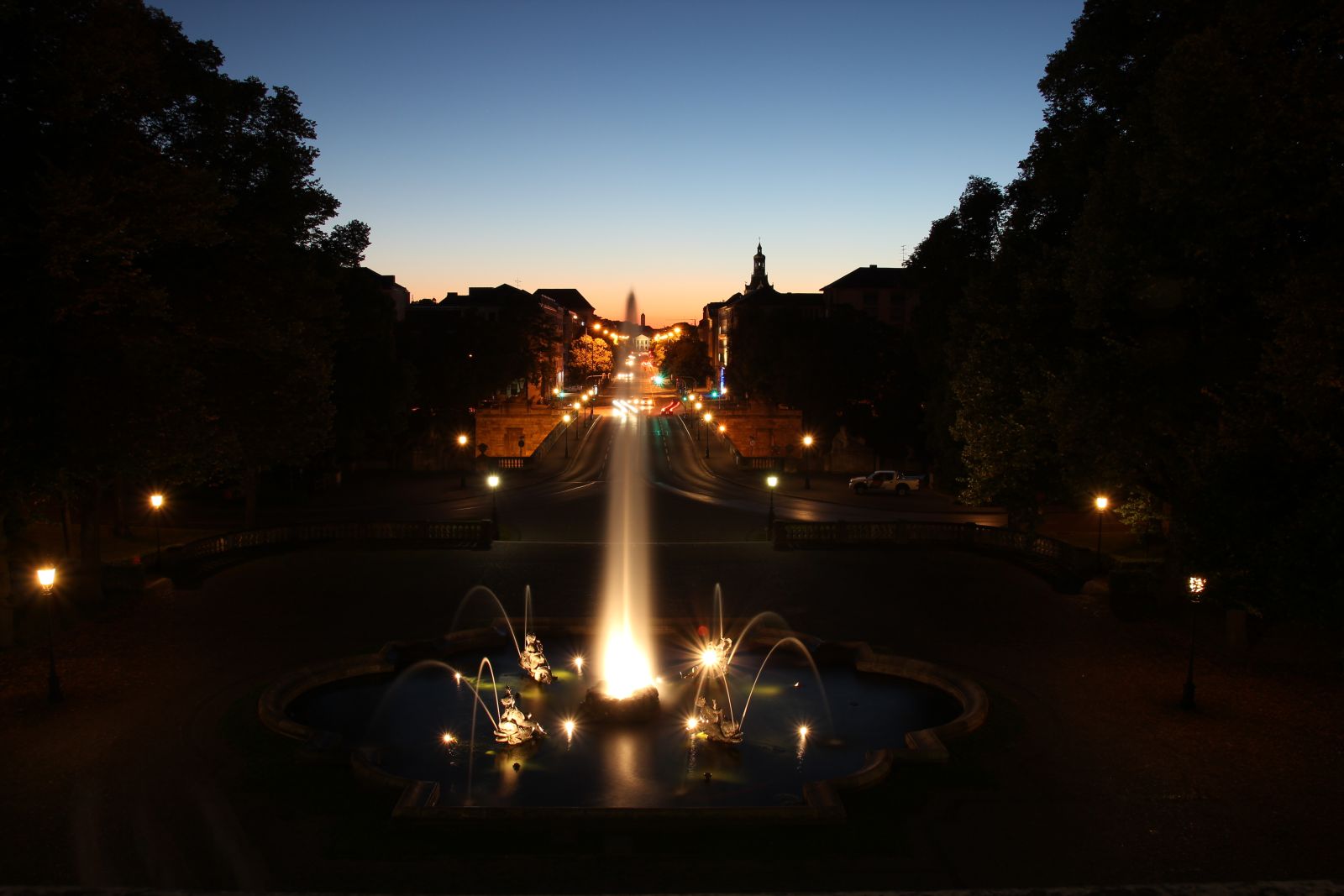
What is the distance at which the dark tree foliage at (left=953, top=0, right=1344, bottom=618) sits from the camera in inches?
532

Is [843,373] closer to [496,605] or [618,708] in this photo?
[496,605]

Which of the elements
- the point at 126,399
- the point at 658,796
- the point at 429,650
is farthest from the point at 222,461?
the point at 658,796

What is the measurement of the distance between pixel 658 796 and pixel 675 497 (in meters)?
33.2

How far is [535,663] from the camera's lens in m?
17.5

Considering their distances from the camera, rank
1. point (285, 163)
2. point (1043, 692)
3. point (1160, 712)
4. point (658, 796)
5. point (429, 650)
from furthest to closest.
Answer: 1. point (285, 163)
2. point (429, 650)
3. point (1043, 692)
4. point (1160, 712)
5. point (658, 796)

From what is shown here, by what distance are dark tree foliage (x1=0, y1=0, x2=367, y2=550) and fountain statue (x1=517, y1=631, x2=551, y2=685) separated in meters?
8.78

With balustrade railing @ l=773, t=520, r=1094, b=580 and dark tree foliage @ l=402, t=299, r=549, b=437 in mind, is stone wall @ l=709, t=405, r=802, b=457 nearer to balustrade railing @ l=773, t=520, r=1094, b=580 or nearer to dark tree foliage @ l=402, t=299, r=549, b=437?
dark tree foliage @ l=402, t=299, r=549, b=437

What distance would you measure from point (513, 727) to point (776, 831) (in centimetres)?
495

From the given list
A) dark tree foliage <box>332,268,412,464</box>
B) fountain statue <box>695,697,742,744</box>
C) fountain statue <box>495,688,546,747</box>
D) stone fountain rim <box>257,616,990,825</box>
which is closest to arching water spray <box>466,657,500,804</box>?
fountain statue <box>495,688,546,747</box>

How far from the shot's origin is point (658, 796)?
486 inches

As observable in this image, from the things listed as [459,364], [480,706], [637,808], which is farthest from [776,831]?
[459,364]

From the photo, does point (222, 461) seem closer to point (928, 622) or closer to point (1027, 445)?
point (928, 622)

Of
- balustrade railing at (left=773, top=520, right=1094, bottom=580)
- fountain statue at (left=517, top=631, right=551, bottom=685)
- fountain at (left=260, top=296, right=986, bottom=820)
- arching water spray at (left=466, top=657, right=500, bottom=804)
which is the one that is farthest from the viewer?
balustrade railing at (left=773, top=520, right=1094, bottom=580)

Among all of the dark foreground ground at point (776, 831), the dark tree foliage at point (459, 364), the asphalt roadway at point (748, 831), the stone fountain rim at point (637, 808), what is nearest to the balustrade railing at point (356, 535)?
the asphalt roadway at point (748, 831)
